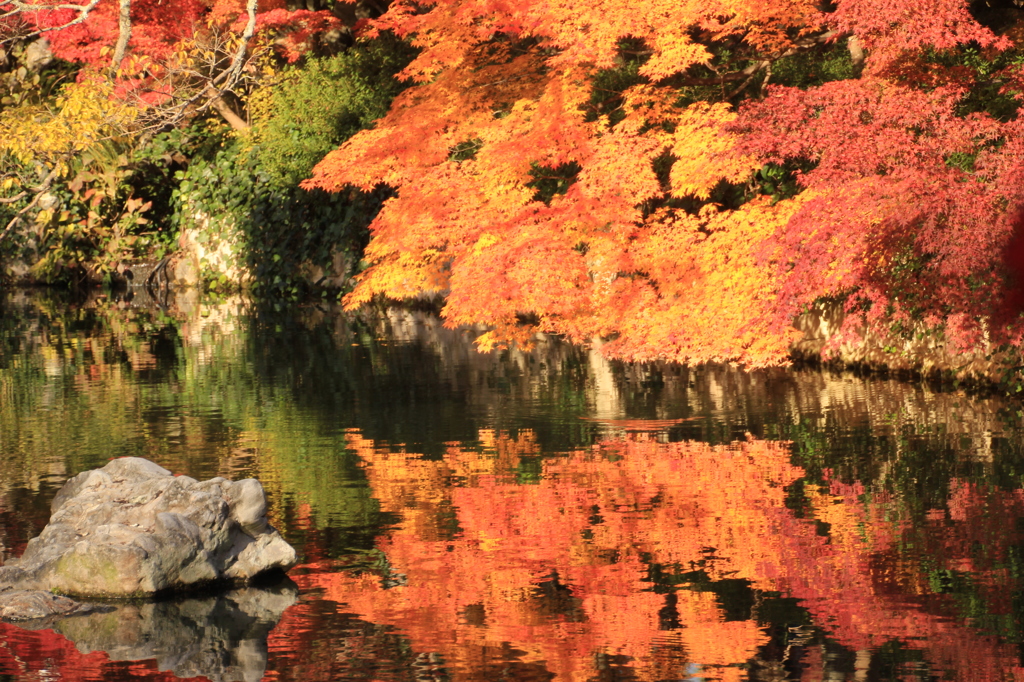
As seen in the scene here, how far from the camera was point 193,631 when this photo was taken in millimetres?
7672

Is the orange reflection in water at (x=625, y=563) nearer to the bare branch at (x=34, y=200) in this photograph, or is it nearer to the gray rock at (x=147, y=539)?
the gray rock at (x=147, y=539)

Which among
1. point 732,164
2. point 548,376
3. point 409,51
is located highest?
point 409,51

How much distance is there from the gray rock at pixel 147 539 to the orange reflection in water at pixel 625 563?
0.58 meters

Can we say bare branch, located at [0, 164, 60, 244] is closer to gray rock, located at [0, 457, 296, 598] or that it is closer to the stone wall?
the stone wall

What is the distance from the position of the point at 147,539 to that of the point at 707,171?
A: 9.81 m

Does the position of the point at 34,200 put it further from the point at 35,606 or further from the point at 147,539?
the point at 35,606

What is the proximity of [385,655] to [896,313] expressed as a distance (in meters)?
10.4

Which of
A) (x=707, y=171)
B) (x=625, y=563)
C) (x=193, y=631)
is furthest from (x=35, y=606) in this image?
(x=707, y=171)

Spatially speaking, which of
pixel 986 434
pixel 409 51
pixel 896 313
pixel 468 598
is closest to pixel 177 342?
pixel 409 51

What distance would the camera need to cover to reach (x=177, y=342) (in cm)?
2222

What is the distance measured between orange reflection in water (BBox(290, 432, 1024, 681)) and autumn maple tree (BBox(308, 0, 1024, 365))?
126 inches

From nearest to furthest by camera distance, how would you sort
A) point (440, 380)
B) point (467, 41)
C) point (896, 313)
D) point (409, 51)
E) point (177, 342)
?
point (896, 313), point (440, 380), point (467, 41), point (177, 342), point (409, 51)

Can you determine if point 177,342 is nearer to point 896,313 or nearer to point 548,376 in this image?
point 548,376

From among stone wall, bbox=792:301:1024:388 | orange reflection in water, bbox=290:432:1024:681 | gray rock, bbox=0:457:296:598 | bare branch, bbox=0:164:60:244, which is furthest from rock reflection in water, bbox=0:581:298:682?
bare branch, bbox=0:164:60:244
